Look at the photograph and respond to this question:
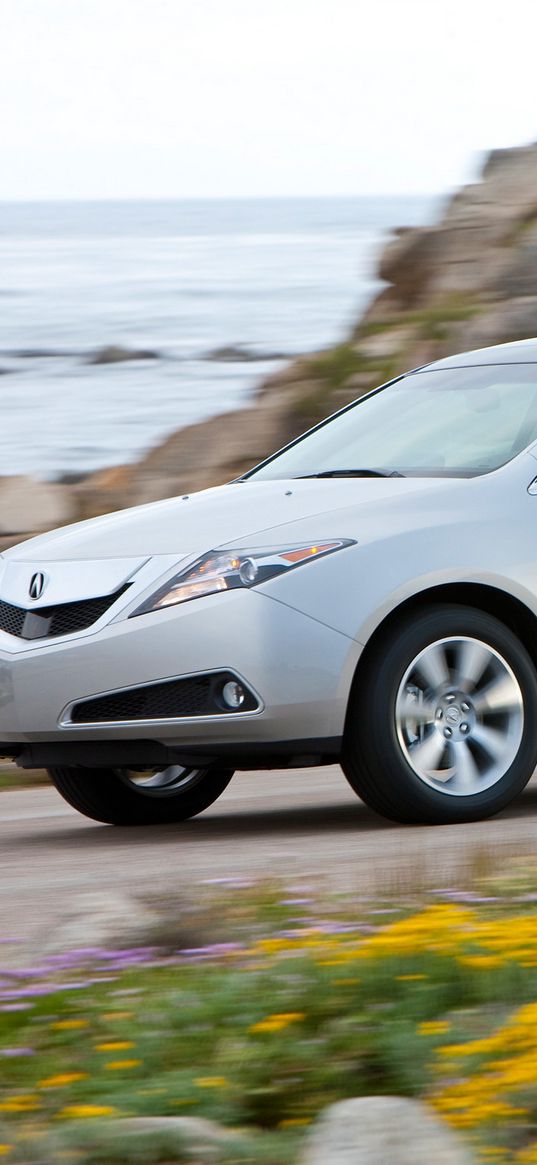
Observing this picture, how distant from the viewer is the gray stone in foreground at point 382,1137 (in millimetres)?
2832

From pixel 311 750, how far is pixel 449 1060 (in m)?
3.01

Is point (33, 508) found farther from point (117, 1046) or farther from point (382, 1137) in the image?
point (382, 1137)

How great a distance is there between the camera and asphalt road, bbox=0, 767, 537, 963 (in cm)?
493

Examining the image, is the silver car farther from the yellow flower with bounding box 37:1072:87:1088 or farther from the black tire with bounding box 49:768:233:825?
the yellow flower with bounding box 37:1072:87:1088

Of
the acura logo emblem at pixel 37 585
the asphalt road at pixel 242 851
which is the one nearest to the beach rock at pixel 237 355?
the asphalt road at pixel 242 851

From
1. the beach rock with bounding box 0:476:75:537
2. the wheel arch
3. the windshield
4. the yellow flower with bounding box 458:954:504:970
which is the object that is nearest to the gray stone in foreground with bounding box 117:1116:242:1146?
the yellow flower with bounding box 458:954:504:970

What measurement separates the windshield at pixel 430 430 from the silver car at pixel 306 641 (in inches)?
7.5

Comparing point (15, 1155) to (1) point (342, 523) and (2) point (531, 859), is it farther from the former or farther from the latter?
(1) point (342, 523)

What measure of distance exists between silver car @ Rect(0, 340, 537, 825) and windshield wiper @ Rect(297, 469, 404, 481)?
145 mm

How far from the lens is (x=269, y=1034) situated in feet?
11.2

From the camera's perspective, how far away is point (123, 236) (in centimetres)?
6312

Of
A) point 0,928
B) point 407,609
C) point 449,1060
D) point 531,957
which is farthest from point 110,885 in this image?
point 449,1060

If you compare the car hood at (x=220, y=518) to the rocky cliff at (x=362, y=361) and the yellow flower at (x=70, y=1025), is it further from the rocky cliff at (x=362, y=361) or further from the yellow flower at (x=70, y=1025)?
the rocky cliff at (x=362, y=361)

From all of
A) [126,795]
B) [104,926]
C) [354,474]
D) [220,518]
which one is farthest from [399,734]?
[104,926]
